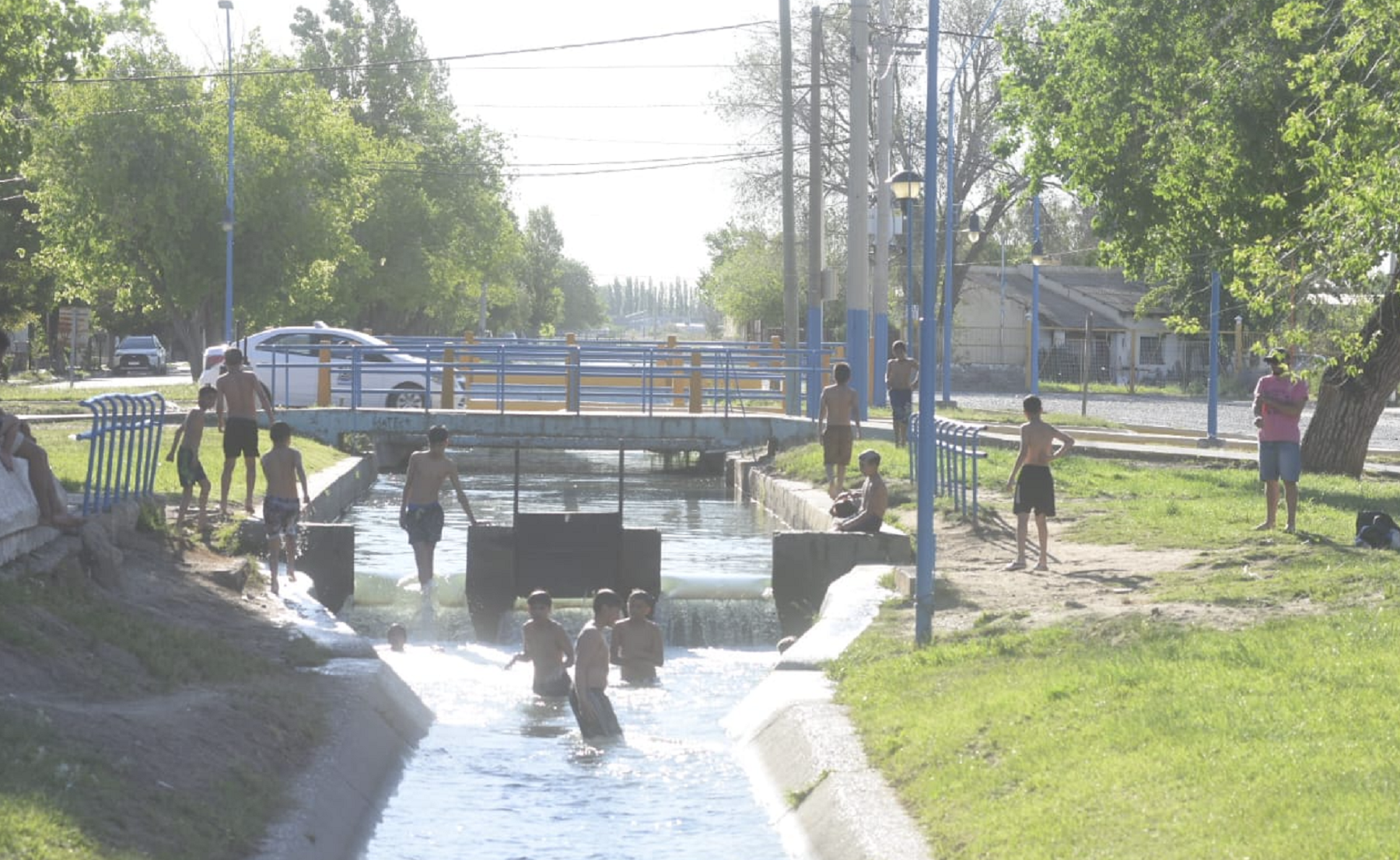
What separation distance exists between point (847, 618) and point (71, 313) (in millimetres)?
45774

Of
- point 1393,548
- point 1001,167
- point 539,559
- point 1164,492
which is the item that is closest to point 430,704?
point 539,559

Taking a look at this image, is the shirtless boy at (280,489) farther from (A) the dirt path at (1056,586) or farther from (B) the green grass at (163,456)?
(A) the dirt path at (1056,586)

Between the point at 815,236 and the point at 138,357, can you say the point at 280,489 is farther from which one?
the point at 138,357

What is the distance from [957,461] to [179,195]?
1284 inches

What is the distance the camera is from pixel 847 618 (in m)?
14.8

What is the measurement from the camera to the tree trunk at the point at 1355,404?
23109 millimetres

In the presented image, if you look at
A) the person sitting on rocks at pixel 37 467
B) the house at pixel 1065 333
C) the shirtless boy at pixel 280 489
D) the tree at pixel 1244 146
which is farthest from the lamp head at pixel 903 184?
the house at pixel 1065 333

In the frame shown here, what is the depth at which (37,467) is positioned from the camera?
42.6 feet

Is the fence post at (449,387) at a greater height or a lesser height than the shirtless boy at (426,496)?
greater

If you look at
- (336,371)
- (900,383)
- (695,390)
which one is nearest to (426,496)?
(900,383)

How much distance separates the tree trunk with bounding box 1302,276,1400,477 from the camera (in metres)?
23.1

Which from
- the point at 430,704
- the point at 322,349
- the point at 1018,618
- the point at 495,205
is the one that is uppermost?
the point at 495,205

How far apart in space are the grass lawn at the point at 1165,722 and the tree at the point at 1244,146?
2845 mm

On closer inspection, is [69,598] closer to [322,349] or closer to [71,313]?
[322,349]
